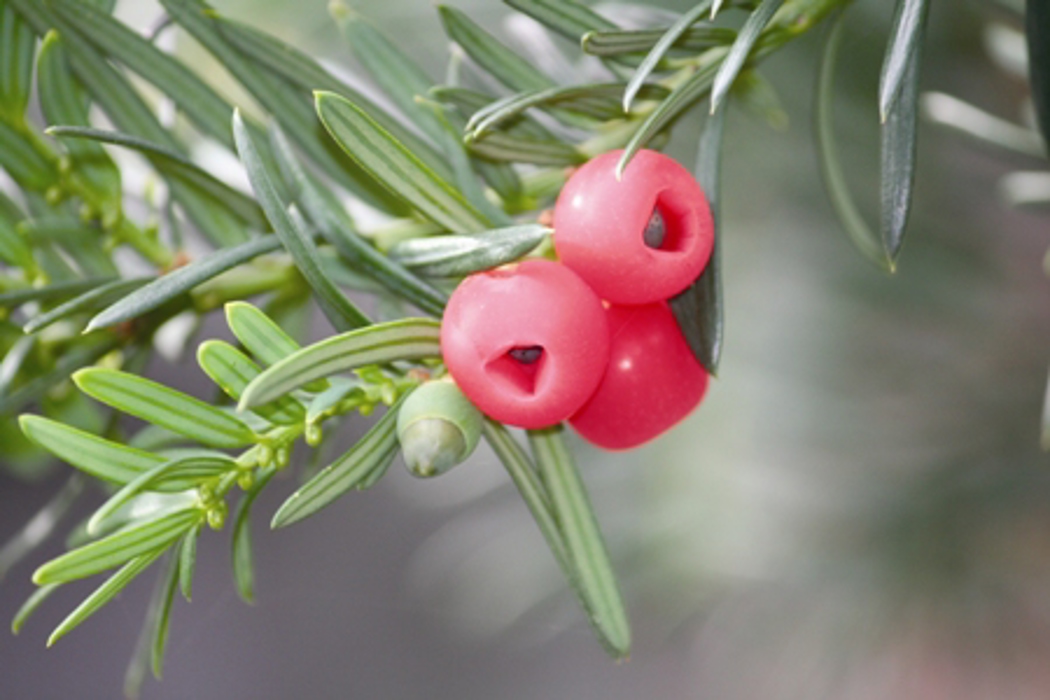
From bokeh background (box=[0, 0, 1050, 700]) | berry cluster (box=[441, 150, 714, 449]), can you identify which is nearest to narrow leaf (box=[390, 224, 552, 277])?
berry cluster (box=[441, 150, 714, 449])

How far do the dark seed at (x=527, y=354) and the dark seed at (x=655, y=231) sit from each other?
0.13 feet

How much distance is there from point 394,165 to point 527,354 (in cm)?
7

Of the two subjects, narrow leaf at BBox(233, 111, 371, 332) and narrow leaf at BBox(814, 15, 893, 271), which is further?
narrow leaf at BBox(814, 15, 893, 271)

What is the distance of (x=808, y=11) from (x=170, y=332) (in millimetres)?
296

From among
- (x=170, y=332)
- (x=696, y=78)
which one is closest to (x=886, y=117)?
(x=696, y=78)

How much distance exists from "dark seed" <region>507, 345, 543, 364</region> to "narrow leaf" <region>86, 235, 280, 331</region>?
8 centimetres

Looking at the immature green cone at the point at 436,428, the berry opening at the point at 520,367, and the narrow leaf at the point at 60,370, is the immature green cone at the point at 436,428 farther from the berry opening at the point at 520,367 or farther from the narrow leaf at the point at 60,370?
the narrow leaf at the point at 60,370

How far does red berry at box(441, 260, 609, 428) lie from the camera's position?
0.24m

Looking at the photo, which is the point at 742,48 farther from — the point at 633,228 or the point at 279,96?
the point at 279,96

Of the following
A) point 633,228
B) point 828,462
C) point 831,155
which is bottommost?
point 828,462

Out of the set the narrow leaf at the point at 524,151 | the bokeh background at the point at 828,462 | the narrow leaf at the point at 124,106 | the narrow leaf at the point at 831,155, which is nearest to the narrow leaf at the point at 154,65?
the narrow leaf at the point at 124,106

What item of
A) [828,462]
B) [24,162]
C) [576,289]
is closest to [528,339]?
[576,289]

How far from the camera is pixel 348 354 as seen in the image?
0.25 metres

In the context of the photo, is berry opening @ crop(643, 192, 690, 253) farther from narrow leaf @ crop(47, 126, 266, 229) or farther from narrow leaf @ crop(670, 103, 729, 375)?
narrow leaf @ crop(47, 126, 266, 229)
